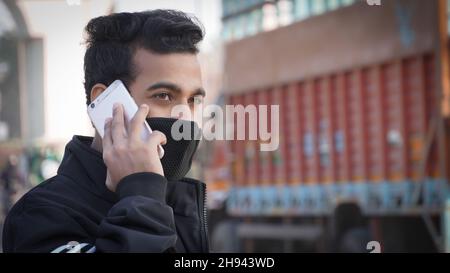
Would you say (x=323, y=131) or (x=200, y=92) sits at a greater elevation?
(x=323, y=131)

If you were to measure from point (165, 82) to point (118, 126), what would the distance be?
0.61ft

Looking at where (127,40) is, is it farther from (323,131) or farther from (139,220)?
(323,131)

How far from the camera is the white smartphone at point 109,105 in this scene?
128 cm

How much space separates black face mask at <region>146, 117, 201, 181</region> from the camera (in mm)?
1350

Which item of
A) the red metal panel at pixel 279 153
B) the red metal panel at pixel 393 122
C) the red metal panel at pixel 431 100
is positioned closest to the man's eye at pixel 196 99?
the red metal panel at pixel 431 100

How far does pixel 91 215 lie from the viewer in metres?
1.32

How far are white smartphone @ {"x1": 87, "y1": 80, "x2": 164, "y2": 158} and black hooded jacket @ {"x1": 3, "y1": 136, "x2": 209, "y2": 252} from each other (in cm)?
11

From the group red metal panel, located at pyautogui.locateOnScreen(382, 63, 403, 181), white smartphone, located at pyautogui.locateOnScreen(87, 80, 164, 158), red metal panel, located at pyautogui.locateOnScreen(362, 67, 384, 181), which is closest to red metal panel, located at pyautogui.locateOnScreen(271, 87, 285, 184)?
red metal panel, located at pyautogui.locateOnScreen(362, 67, 384, 181)

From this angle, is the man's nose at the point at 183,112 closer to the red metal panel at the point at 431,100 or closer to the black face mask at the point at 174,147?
the black face mask at the point at 174,147

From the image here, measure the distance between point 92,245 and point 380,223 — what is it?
7576 millimetres

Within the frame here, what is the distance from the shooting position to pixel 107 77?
1446 mm

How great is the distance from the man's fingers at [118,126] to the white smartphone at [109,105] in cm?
2

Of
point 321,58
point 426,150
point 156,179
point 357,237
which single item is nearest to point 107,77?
point 156,179

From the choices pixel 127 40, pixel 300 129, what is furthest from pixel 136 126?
pixel 300 129
